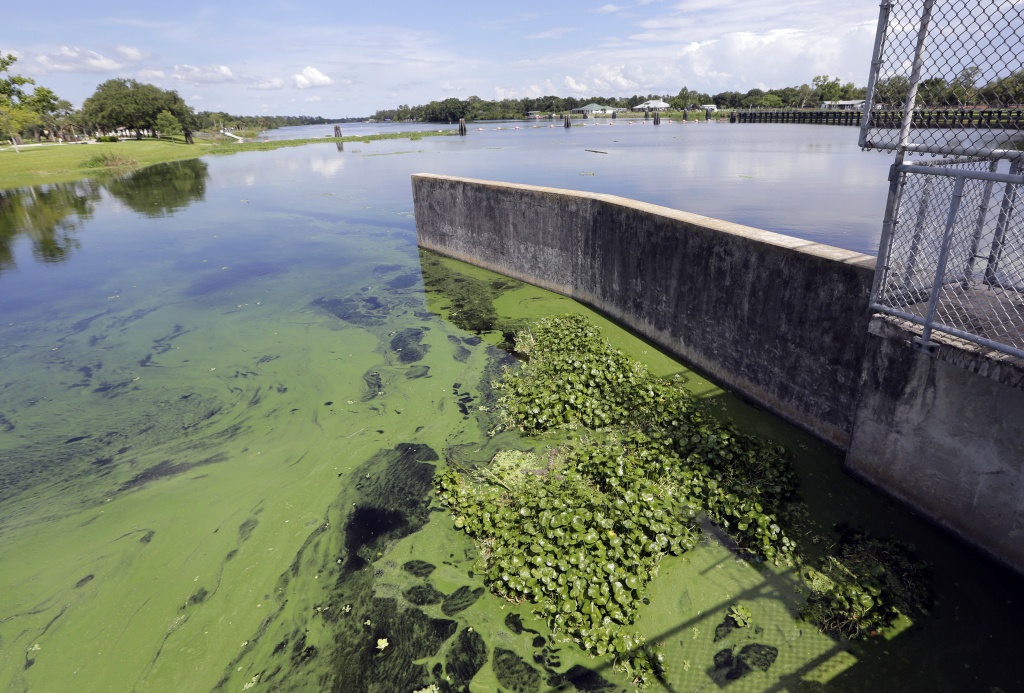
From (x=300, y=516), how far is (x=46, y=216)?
26494mm

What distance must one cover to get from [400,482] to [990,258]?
6.06 meters

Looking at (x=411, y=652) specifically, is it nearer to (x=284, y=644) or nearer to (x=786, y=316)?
(x=284, y=644)

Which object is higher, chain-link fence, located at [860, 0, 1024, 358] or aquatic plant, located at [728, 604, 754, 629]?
chain-link fence, located at [860, 0, 1024, 358]

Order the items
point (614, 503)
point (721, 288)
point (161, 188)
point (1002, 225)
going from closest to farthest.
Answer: point (1002, 225)
point (614, 503)
point (721, 288)
point (161, 188)

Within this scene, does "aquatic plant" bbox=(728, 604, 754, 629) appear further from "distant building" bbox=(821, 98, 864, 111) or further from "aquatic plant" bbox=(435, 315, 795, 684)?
"distant building" bbox=(821, 98, 864, 111)

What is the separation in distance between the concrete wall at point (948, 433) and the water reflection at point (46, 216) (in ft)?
69.1

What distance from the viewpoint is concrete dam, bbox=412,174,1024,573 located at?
13.4ft

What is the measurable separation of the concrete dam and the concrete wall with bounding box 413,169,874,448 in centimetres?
2

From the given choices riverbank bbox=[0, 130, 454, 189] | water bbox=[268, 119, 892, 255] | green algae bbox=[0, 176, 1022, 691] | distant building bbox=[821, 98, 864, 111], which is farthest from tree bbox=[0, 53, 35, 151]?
distant building bbox=[821, 98, 864, 111]

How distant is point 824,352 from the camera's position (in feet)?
18.2

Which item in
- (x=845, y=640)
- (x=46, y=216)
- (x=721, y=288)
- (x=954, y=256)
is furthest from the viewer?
(x=46, y=216)

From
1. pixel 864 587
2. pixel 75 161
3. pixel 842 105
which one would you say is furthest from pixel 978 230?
pixel 842 105

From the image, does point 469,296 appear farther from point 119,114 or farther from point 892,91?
point 119,114

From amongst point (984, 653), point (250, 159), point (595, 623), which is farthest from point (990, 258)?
point (250, 159)
